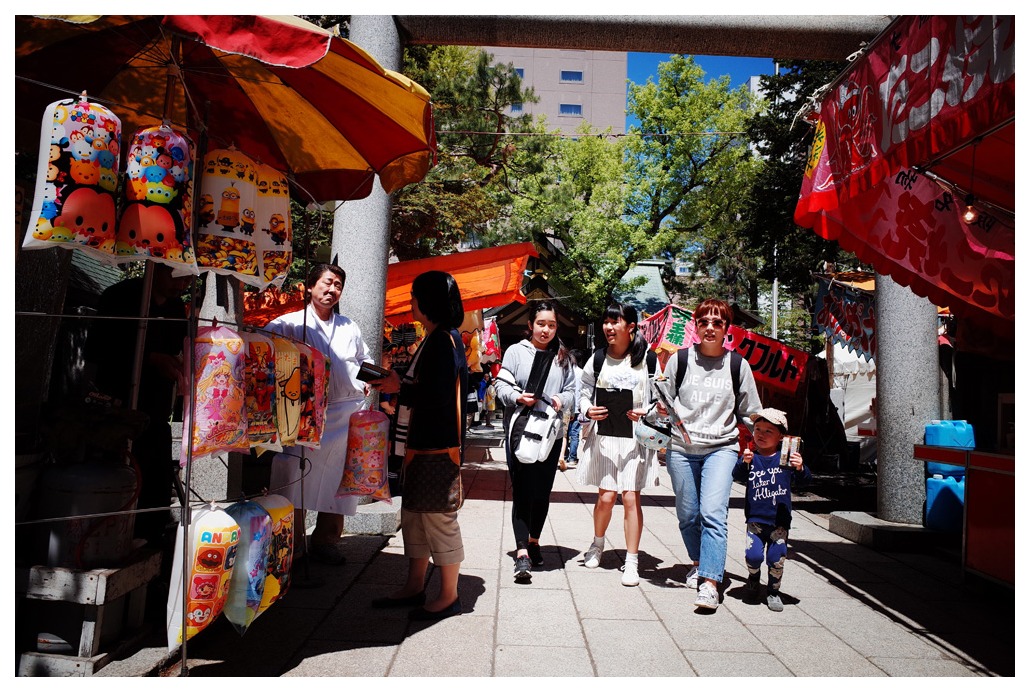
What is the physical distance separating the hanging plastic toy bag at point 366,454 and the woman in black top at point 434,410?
0.83 feet

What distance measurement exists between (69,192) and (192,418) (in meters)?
1.01

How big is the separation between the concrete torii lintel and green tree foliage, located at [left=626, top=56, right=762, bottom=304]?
15200 mm

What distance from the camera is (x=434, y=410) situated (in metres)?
3.83

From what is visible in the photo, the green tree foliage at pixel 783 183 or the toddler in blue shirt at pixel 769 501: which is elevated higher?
the green tree foliage at pixel 783 183

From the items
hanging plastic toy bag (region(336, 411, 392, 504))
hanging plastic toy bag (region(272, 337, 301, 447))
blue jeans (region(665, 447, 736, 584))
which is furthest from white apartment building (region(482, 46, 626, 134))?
hanging plastic toy bag (region(272, 337, 301, 447))

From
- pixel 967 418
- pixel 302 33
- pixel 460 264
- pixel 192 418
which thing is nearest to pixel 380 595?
pixel 192 418

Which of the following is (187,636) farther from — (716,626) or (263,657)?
(716,626)

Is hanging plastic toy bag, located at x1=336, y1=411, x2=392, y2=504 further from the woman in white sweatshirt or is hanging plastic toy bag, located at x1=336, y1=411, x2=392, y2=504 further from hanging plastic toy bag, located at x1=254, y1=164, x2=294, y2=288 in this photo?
the woman in white sweatshirt

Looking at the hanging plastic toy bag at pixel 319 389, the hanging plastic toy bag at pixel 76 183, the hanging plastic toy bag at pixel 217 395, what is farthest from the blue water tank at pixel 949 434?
the hanging plastic toy bag at pixel 76 183

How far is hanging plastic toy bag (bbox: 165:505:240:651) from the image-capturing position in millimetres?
2717

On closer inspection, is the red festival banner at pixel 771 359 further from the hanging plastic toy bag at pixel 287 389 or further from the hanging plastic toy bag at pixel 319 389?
the hanging plastic toy bag at pixel 287 389

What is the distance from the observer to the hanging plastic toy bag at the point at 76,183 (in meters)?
2.51

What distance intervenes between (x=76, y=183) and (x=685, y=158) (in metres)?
22.0

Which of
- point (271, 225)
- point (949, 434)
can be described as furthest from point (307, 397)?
point (949, 434)
